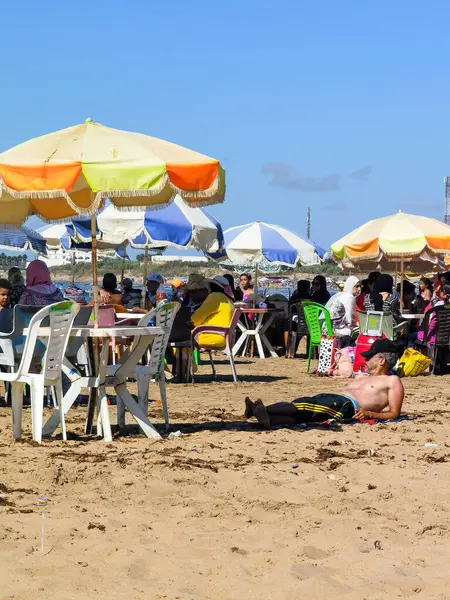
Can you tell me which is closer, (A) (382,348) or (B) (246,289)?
(A) (382,348)

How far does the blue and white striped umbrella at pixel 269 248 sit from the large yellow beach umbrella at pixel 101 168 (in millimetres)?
9554

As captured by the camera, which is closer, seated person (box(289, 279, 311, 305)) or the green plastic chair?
the green plastic chair

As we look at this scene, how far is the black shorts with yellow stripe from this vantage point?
7953mm

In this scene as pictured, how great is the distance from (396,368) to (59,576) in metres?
9.09

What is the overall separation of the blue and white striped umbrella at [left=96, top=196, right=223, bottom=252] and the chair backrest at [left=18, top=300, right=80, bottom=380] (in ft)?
23.6

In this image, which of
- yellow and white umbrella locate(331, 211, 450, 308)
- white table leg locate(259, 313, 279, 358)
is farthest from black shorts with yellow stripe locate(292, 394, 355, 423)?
white table leg locate(259, 313, 279, 358)

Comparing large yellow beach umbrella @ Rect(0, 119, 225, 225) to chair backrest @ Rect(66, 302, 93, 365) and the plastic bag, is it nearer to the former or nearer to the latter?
chair backrest @ Rect(66, 302, 93, 365)

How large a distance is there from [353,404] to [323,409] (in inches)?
11.8

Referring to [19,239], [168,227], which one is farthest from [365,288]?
[19,239]

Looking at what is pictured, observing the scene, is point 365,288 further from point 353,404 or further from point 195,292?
point 353,404

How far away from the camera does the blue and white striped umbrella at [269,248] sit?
17.0 meters

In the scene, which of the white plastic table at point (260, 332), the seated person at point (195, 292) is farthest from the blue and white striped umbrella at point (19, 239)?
the seated person at point (195, 292)

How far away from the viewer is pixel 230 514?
5168 millimetres

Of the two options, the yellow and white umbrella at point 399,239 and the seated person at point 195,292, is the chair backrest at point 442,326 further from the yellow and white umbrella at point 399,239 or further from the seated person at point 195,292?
the seated person at point 195,292
